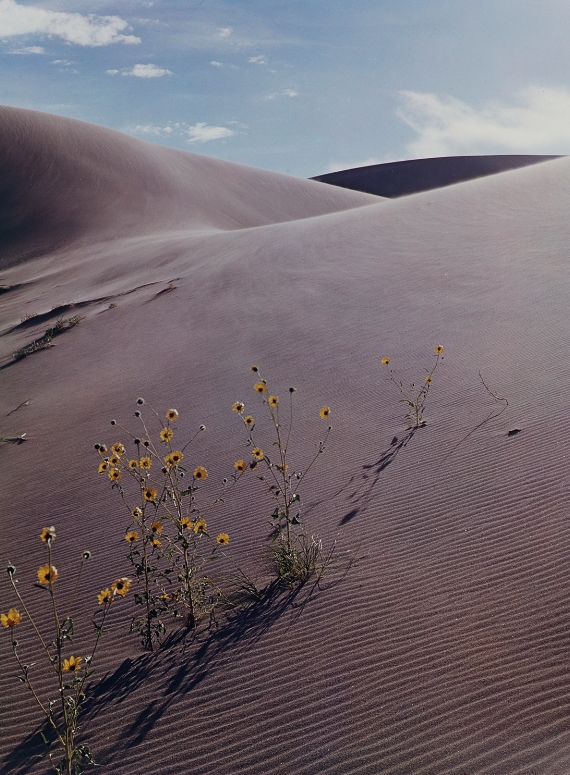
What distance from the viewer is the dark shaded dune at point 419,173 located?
68706mm

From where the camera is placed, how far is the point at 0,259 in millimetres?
26328

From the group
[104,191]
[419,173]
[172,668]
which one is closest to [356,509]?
[172,668]

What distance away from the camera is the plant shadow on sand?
2801 millimetres

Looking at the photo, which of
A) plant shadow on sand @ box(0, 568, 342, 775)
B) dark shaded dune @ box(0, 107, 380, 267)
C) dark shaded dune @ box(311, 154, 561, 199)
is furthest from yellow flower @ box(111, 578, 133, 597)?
dark shaded dune @ box(311, 154, 561, 199)

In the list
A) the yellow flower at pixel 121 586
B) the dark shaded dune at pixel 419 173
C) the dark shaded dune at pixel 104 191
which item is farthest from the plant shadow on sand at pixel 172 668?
the dark shaded dune at pixel 419 173

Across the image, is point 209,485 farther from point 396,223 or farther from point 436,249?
point 396,223

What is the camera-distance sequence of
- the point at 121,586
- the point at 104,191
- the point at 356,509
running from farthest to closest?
the point at 104,191 < the point at 356,509 < the point at 121,586

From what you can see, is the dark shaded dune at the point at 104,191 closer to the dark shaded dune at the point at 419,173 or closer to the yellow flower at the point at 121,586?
the yellow flower at the point at 121,586

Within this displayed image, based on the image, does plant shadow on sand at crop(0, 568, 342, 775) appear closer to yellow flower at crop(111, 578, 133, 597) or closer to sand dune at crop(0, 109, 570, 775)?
sand dune at crop(0, 109, 570, 775)

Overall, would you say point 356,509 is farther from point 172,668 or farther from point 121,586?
point 121,586

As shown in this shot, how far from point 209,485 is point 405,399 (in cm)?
217

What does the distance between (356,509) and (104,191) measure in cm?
→ 3004

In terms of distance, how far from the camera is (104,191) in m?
31.4

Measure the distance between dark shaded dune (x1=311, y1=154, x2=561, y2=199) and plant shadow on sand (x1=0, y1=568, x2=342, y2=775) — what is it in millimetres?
67163
